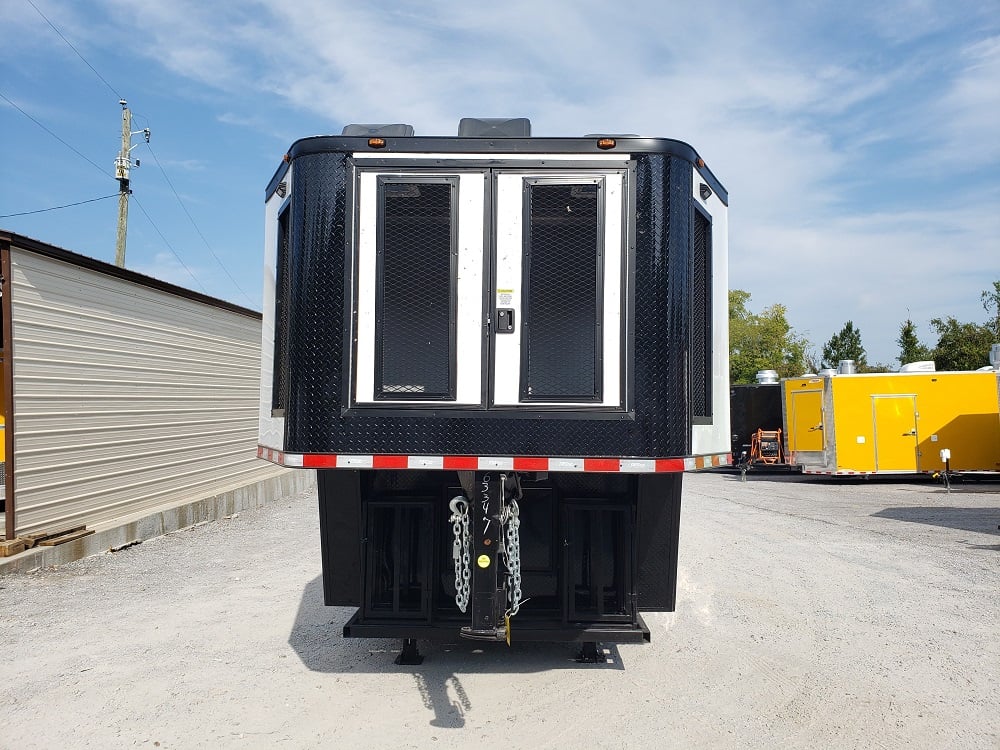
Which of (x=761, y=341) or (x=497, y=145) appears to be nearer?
(x=497, y=145)

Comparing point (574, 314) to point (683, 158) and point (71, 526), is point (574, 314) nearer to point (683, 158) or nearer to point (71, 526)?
point (683, 158)

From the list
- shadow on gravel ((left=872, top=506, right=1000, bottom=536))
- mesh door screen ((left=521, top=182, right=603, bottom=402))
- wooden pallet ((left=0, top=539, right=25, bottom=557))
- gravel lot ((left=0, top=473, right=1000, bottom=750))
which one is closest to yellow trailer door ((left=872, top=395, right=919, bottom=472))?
shadow on gravel ((left=872, top=506, right=1000, bottom=536))

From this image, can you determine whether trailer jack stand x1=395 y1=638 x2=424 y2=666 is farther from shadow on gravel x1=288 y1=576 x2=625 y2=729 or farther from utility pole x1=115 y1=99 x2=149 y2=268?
utility pole x1=115 y1=99 x2=149 y2=268

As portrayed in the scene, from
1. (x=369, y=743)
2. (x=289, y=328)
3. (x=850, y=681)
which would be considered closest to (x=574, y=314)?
(x=289, y=328)

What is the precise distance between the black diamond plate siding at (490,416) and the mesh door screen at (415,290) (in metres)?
0.21

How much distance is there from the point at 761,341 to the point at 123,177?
46597mm

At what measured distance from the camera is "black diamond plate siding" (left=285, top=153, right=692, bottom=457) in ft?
13.8

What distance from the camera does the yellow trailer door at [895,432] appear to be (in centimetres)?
1819

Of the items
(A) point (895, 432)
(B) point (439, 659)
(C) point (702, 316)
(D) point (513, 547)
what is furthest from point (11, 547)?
(A) point (895, 432)

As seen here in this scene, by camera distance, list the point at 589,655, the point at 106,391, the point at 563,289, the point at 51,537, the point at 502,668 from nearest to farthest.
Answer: the point at 563,289
the point at 502,668
the point at 589,655
the point at 51,537
the point at 106,391

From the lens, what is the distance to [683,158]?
4410 millimetres

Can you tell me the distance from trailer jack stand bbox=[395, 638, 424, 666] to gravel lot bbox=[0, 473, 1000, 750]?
9 cm

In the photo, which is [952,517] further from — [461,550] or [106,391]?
[106,391]

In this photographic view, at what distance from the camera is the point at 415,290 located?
14.2 ft
